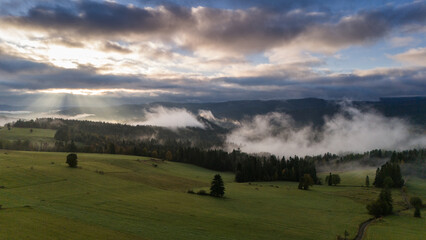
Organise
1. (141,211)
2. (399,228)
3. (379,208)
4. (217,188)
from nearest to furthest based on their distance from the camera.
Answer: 1. (141,211)
2. (399,228)
3. (379,208)
4. (217,188)

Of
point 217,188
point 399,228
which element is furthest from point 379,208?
point 217,188

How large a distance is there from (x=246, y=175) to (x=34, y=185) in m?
130

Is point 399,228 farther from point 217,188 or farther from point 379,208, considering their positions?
point 217,188

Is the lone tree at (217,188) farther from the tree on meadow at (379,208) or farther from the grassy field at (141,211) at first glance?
the tree on meadow at (379,208)

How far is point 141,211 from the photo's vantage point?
69.9 meters

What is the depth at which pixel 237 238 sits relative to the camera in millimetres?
57938

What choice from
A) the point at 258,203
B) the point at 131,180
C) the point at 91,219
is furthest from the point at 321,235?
the point at 131,180

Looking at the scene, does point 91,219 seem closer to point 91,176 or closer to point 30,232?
point 30,232

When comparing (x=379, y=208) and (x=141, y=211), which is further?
(x=379, y=208)

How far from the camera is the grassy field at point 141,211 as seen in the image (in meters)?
50.8

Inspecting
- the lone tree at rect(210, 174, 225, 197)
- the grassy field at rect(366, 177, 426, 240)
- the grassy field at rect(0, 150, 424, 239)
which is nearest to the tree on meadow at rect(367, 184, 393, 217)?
the grassy field at rect(366, 177, 426, 240)

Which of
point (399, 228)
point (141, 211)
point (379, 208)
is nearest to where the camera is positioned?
point (141, 211)

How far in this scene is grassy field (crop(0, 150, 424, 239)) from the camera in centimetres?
5081

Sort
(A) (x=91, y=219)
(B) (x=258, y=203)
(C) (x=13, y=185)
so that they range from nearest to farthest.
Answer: (A) (x=91, y=219), (C) (x=13, y=185), (B) (x=258, y=203)
